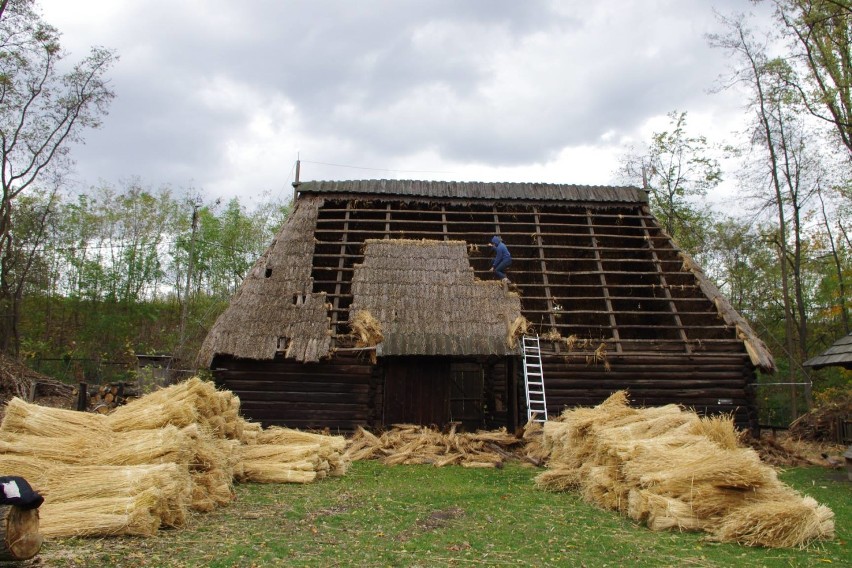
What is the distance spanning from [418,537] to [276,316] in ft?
31.6

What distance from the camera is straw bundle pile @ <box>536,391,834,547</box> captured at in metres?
6.76

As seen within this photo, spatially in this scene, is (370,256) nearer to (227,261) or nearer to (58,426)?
(58,426)

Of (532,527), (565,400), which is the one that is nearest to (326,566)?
(532,527)

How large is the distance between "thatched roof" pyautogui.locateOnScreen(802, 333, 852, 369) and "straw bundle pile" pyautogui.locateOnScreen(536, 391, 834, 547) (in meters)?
4.84

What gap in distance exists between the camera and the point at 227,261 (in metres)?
41.4

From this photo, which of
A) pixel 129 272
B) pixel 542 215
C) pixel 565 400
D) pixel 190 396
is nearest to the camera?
pixel 190 396

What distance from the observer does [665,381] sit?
15.9 metres

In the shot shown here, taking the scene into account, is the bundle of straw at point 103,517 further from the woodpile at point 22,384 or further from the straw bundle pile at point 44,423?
the woodpile at point 22,384

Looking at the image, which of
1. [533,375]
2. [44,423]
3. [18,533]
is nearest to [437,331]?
[533,375]

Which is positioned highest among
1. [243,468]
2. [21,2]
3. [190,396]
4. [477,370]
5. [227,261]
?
[21,2]

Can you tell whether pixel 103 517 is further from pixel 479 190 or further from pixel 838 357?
pixel 479 190

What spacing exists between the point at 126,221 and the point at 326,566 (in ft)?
118

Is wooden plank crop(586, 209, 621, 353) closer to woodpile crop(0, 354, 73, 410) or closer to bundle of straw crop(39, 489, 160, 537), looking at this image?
bundle of straw crop(39, 489, 160, 537)

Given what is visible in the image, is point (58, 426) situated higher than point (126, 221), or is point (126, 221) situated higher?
point (126, 221)
